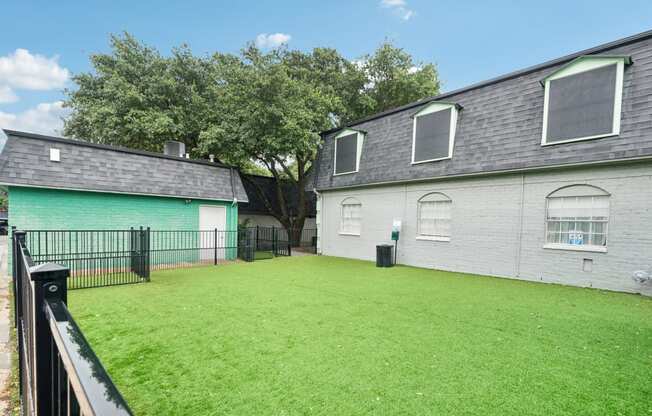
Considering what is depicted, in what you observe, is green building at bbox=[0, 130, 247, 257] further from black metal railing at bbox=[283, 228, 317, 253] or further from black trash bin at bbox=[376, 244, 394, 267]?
black trash bin at bbox=[376, 244, 394, 267]

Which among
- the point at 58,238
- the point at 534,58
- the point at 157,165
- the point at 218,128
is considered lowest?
the point at 58,238

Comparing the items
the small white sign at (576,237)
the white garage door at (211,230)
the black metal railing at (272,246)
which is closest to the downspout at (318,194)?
the black metal railing at (272,246)

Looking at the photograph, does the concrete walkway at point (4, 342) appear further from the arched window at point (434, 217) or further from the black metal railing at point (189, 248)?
the arched window at point (434, 217)

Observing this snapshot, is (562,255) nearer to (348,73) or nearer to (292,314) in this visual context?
(292,314)

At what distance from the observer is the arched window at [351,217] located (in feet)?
45.2

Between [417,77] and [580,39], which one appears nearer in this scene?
[580,39]

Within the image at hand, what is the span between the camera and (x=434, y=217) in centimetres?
1101

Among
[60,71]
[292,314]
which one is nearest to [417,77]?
[292,314]

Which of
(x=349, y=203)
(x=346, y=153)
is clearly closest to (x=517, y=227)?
(x=349, y=203)

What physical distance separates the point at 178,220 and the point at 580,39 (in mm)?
16921

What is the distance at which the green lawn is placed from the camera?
2.89 m

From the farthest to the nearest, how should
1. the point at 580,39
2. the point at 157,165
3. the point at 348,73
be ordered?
1. the point at 348,73
2. the point at 157,165
3. the point at 580,39

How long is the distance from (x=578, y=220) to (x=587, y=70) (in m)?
3.96

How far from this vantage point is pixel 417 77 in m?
19.2
